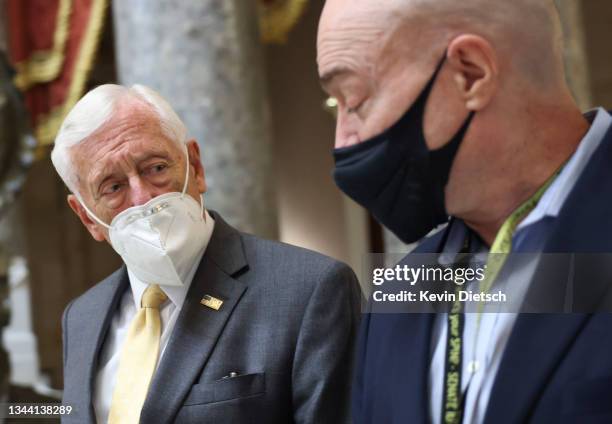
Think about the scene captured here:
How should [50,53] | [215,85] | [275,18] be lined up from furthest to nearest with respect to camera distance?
1. [50,53]
2. [275,18]
3. [215,85]

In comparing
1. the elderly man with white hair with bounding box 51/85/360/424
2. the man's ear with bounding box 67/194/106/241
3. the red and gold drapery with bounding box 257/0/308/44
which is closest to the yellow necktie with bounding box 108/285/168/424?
the elderly man with white hair with bounding box 51/85/360/424

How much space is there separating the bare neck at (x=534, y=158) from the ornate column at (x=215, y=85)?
2.36 meters

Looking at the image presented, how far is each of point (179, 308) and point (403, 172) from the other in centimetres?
85

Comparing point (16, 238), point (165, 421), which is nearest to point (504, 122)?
point (165, 421)

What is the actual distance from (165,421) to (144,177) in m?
0.44

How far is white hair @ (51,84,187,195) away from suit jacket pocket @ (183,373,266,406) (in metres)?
0.43

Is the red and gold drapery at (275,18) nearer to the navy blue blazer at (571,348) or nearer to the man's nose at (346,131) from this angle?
the man's nose at (346,131)

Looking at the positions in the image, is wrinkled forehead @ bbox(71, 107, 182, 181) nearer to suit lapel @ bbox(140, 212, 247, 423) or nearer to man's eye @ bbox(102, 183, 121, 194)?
man's eye @ bbox(102, 183, 121, 194)

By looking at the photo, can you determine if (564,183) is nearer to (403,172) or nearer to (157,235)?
(403,172)

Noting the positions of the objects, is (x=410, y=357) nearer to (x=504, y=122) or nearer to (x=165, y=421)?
(x=504, y=122)

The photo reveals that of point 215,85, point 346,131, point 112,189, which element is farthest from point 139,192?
point 215,85

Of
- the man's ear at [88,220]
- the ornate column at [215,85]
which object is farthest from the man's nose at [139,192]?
the ornate column at [215,85]

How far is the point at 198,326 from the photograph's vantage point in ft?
6.07

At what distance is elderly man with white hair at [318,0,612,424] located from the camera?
108 cm
